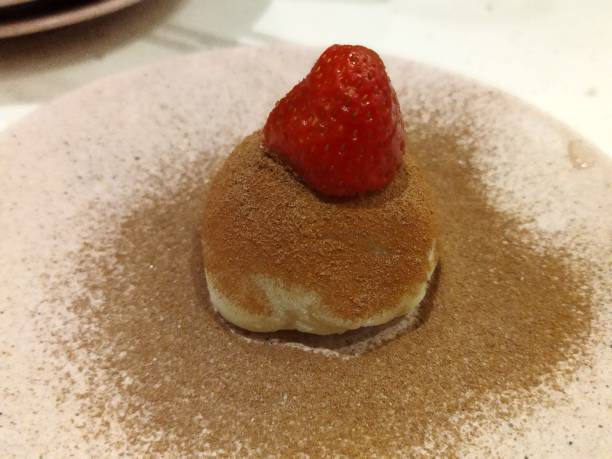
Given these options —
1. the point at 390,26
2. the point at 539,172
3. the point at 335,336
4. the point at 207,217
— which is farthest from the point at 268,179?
the point at 390,26

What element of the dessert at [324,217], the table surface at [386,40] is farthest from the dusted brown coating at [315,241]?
the table surface at [386,40]

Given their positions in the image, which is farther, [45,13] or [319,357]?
[45,13]

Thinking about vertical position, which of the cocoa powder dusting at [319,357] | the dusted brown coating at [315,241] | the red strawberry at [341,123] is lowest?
the cocoa powder dusting at [319,357]

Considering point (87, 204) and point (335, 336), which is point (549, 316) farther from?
point (87, 204)

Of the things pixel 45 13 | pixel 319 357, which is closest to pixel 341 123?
pixel 319 357

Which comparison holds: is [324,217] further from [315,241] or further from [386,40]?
[386,40]

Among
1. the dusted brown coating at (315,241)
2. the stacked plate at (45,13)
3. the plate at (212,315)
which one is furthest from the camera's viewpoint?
the stacked plate at (45,13)

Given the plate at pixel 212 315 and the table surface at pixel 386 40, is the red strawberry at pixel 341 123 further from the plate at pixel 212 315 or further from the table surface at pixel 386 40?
the table surface at pixel 386 40
